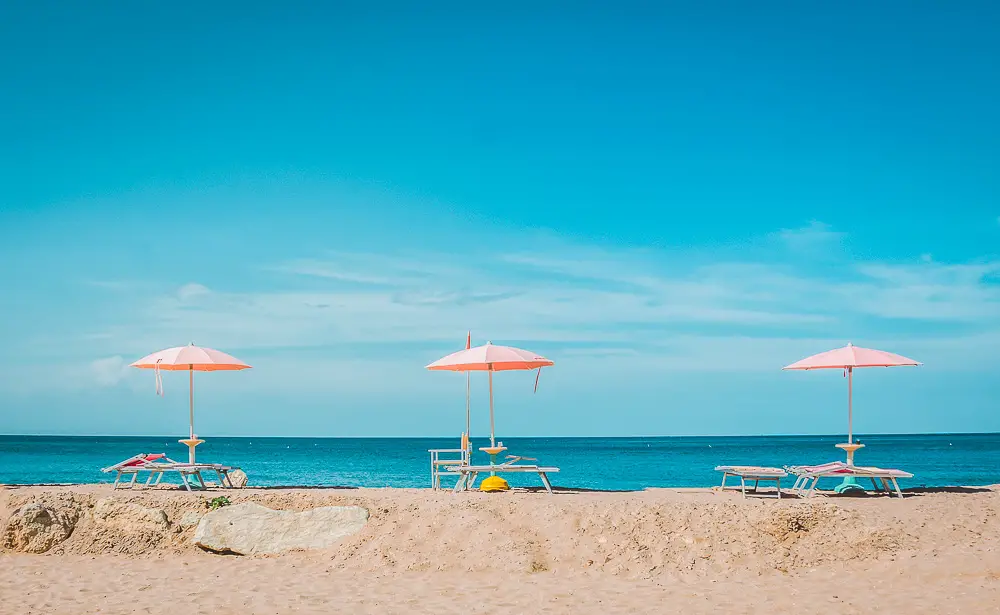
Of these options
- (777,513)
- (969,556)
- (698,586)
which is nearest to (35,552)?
(698,586)

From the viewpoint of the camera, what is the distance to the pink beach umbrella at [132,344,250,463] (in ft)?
42.2

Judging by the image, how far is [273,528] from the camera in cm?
1016

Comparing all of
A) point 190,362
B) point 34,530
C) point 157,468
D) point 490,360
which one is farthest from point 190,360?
point 490,360

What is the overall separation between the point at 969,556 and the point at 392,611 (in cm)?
580

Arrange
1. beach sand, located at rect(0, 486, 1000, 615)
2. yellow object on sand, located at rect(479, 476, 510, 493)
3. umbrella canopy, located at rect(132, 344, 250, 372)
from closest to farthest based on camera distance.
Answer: beach sand, located at rect(0, 486, 1000, 615) → yellow object on sand, located at rect(479, 476, 510, 493) → umbrella canopy, located at rect(132, 344, 250, 372)

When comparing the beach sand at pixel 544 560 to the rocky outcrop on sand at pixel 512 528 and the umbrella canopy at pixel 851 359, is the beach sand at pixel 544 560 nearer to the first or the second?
the rocky outcrop on sand at pixel 512 528

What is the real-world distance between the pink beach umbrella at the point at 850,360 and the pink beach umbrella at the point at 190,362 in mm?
8741

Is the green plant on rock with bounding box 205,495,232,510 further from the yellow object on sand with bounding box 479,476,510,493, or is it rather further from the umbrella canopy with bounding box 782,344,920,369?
the umbrella canopy with bounding box 782,344,920,369

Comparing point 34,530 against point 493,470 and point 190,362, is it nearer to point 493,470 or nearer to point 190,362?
point 190,362

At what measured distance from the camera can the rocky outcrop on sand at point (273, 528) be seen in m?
9.90

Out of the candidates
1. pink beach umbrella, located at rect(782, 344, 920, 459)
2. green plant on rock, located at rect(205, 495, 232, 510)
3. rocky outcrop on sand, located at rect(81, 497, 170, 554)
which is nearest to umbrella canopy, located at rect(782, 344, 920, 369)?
pink beach umbrella, located at rect(782, 344, 920, 459)

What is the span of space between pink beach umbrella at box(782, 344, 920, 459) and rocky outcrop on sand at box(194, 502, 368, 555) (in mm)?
6981

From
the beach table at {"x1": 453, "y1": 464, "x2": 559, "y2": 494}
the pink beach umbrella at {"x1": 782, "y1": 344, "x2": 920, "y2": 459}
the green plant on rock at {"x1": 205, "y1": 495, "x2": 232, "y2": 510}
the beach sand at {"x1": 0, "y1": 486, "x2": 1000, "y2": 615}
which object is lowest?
the beach sand at {"x1": 0, "y1": 486, "x2": 1000, "y2": 615}

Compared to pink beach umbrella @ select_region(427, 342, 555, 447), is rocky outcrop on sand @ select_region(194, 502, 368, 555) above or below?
below
